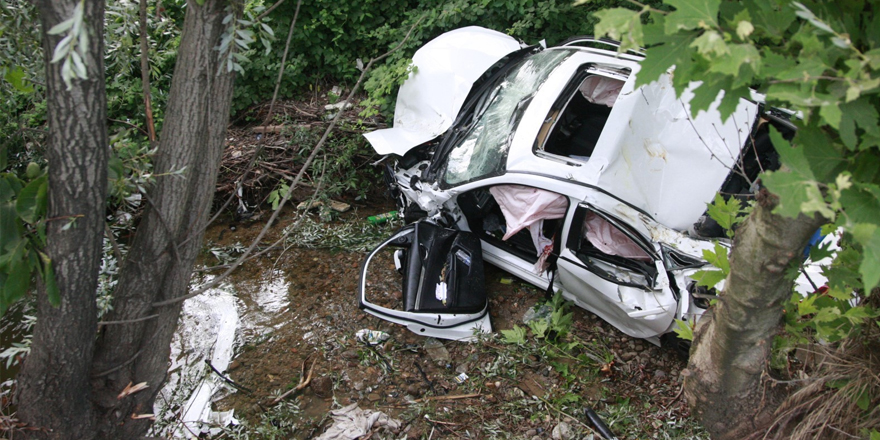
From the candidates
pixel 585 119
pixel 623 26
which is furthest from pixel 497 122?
pixel 623 26

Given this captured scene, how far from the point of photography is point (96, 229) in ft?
Result: 6.97

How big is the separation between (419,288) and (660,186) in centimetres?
186

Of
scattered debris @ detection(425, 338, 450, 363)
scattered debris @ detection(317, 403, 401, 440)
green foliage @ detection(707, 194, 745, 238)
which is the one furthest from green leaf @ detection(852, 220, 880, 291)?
scattered debris @ detection(425, 338, 450, 363)

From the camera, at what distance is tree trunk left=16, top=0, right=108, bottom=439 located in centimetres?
186

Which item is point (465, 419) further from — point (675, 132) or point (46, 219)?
point (46, 219)

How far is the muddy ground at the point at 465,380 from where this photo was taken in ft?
12.1

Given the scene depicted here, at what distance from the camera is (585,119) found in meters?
5.28

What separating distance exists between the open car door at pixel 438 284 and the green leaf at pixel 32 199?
2375mm

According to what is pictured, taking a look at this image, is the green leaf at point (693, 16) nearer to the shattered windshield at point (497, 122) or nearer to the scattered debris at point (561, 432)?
the scattered debris at point (561, 432)

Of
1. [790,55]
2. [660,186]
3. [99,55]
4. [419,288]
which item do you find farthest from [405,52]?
[790,55]

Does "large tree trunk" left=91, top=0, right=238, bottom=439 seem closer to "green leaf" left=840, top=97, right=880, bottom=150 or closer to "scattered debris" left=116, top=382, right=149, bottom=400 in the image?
"scattered debris" left=116, top=382, right=149, bottom=400

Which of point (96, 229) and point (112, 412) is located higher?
point (96, 229)

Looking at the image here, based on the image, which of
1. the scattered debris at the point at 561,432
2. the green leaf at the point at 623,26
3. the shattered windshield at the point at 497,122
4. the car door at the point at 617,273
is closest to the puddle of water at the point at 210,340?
the shattered windshield at the point at 497,122

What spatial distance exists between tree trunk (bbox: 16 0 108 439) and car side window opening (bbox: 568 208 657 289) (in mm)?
2960
